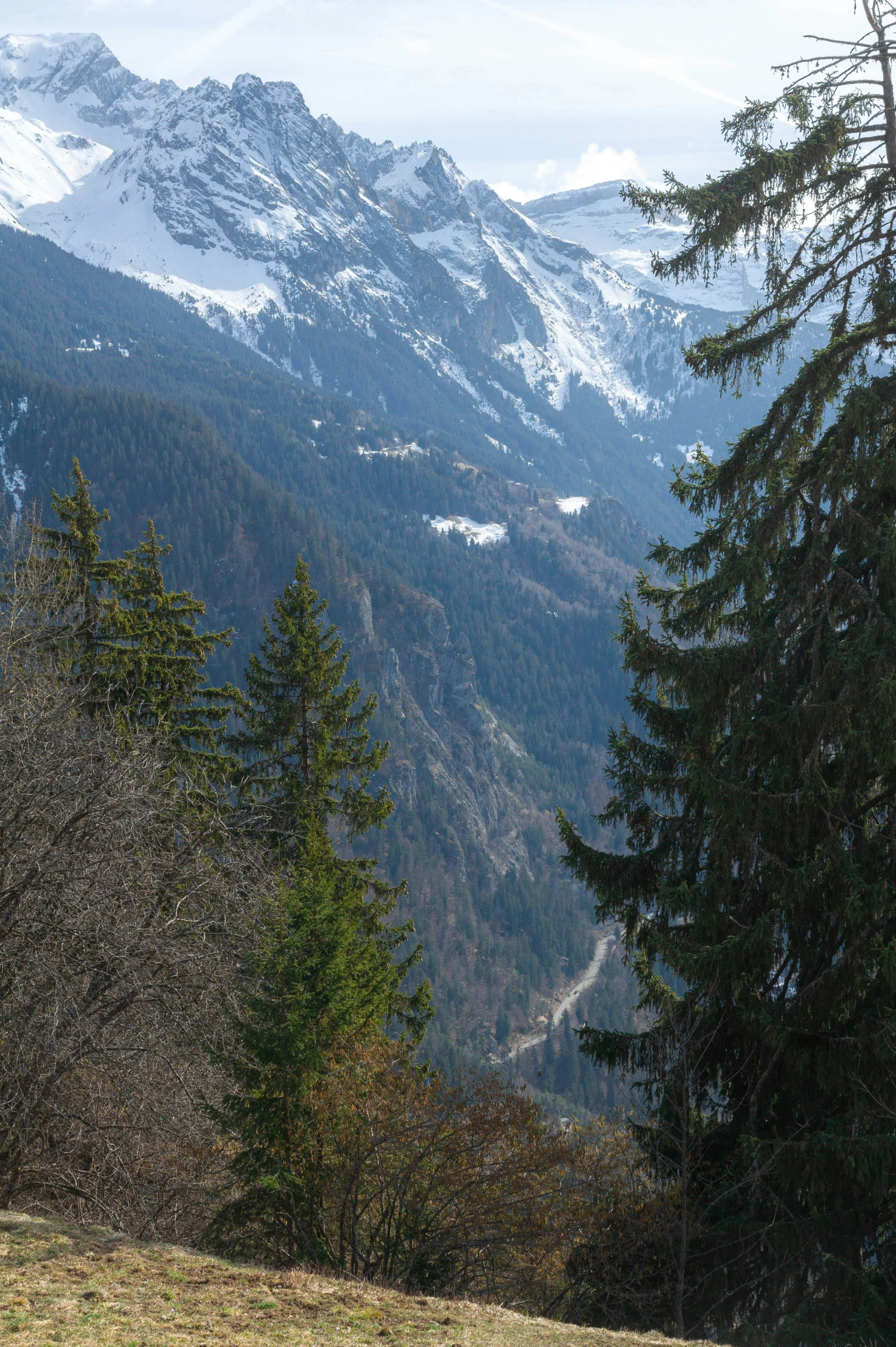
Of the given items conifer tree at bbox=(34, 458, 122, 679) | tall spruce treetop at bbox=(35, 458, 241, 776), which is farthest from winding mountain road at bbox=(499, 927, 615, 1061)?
conifer tree at bbox=(34, 458, 122, 679)

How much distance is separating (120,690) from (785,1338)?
15.4 m

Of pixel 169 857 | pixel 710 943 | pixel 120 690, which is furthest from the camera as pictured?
pixel 120 690

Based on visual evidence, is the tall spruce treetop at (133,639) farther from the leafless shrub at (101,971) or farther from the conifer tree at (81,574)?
the leafless shrub at (101,971)

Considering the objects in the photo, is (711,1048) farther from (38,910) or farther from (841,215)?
(841,215)

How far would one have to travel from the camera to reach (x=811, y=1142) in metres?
8.89

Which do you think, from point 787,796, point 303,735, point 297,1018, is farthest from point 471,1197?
point 303,735

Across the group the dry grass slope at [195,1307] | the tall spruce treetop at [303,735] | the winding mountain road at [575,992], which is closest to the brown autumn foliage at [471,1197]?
the dry grass slope at [195,1307]

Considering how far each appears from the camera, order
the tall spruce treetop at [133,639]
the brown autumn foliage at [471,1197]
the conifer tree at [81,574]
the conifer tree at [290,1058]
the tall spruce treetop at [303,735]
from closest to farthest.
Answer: the brown autumn foliage at [471,1197] → the conifer tree at [290,1058] → the tall spruce treetop at [303,735] → the tall spruce treetop at [133,639] → the conifer tree at [81,574]

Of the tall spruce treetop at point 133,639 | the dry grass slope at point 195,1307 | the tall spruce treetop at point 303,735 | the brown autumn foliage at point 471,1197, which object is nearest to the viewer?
the dry grass slope at point 195,1307

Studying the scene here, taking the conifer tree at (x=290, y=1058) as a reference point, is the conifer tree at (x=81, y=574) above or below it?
above

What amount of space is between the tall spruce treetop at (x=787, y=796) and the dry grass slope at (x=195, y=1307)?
205cm

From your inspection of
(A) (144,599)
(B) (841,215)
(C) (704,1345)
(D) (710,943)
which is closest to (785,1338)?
(C) (704,1345)

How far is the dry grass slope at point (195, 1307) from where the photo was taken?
6.99 meters

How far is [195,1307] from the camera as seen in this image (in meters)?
7.59
